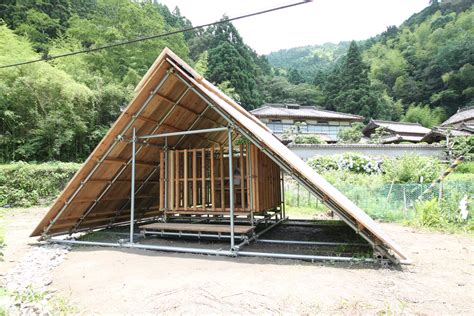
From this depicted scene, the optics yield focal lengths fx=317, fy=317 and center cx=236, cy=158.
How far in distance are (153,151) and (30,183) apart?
28.4ft

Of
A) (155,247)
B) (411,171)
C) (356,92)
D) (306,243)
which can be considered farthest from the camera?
(356,92)

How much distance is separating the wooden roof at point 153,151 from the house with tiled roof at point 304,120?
23.5 metres

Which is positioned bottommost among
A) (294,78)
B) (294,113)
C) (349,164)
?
(349,164)

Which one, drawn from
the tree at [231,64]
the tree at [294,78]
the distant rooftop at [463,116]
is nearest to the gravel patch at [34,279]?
the tree at [231,64]

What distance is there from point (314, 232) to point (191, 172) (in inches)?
123

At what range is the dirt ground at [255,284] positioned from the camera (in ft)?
10.3

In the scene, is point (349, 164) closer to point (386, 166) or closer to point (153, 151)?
point (386, 166)

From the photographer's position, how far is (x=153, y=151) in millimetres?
7141

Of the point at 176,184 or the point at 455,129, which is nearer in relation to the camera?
the point at 176,184

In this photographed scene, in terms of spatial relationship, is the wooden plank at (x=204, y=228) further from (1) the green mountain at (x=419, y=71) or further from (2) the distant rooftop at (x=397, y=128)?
(1) the green mountain at (x=419, y=71)

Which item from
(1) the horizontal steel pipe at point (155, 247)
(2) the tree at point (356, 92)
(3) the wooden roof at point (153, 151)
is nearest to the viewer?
(3) the wooden roof at point (153, 151)

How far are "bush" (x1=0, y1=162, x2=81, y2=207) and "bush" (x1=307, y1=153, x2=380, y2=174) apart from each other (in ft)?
39.3

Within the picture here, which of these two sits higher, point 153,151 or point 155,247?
point 153,151

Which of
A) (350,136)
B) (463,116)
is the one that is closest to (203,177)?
(350,136)
